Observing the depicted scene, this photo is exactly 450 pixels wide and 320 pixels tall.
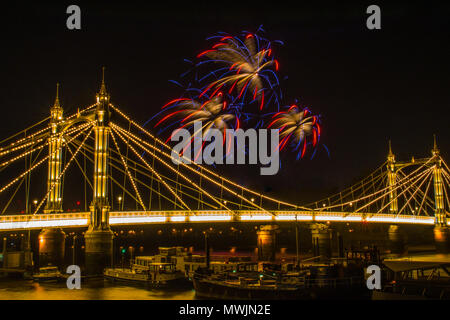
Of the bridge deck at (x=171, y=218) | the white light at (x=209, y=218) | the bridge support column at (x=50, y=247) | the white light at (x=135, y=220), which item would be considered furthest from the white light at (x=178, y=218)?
the bridge support column at (x=50, y=247)

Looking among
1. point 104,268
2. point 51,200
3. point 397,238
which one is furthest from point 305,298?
point 397,238

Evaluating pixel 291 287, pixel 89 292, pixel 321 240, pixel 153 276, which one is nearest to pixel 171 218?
pixel 153 276

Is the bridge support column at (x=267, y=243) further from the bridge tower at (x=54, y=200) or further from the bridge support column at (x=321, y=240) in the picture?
the bridge tower at (x=54, y=200)

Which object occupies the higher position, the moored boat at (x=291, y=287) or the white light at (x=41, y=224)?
the white light at (x=41, y=224)

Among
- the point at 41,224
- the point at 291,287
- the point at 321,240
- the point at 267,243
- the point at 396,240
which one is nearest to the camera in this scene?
the point at 291,287

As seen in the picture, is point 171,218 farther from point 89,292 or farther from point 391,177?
point 391,177

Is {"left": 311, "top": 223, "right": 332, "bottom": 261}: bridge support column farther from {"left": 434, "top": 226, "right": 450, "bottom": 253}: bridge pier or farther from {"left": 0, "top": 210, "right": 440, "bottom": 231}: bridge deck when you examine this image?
{"left": 434, "top": 226, "right": 450, "bottom": 253}: bridge pier
